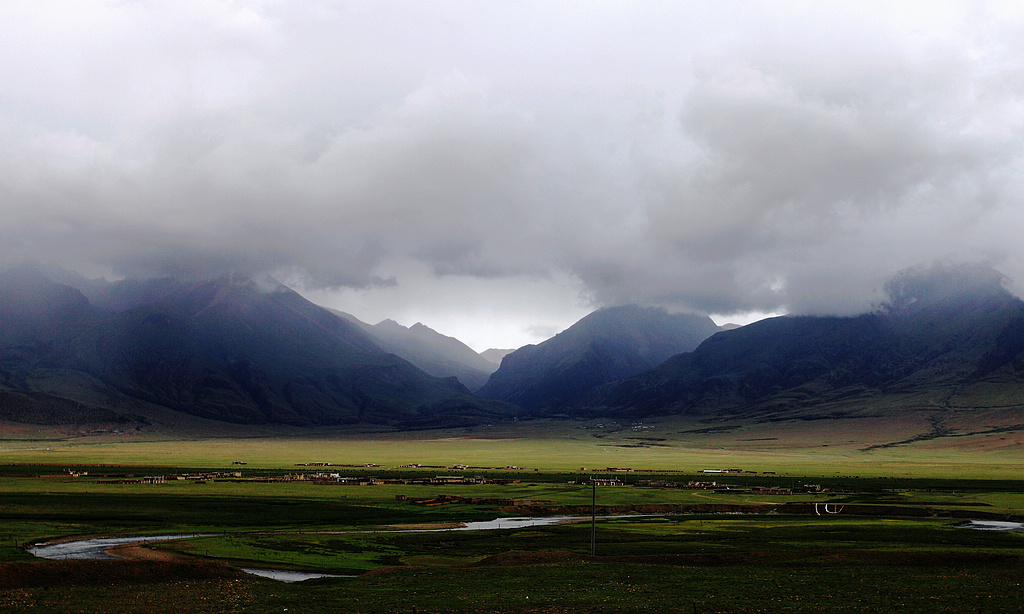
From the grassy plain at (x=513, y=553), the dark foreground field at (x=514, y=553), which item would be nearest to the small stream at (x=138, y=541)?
the dark foreground field at (x=514, y=553)

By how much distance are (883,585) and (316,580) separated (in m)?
36.3

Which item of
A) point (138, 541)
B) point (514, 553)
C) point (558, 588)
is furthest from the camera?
point (138, 541)

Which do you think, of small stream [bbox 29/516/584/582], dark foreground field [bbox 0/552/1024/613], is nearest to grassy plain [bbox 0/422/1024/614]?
dark foreground field [bbox 0/552/1024/613]

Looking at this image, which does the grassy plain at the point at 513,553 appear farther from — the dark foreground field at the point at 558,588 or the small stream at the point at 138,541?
the small stream at the point at 138,541

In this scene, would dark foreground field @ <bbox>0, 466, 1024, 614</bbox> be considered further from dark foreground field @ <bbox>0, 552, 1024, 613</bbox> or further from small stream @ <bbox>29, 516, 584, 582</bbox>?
small stream @ <bbox>29, 516, 584, 582</bbox>

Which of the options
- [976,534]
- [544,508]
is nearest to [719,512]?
[544,508]

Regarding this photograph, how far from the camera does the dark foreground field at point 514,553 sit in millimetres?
44375

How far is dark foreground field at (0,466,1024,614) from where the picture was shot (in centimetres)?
4438

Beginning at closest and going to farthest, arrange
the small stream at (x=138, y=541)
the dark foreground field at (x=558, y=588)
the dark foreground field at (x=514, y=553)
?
the dark foreground field at (x=558, y=588) → the dark foreground field at (x=514, y=553) → the small stream at (x=138, y=541)

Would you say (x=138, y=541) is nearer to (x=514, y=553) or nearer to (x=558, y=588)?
(x=514, y=553)

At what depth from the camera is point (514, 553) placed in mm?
66438

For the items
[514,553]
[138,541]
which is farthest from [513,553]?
[138,541]

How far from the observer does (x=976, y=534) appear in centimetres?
8650

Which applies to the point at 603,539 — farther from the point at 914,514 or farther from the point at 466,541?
the point at 914,514
